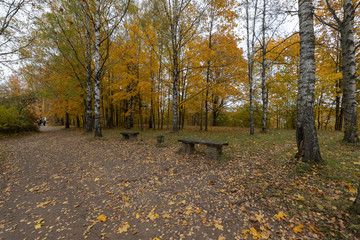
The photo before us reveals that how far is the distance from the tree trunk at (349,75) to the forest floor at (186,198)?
1038 mm

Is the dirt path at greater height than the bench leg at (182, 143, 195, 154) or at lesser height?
lesser

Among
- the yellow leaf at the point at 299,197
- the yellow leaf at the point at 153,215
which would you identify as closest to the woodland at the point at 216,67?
the yellow leaf at the point at 299,197

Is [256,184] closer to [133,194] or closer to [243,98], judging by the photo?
[133,194]

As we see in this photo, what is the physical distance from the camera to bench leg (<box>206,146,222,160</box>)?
17.3ft

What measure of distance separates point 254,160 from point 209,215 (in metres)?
3.02

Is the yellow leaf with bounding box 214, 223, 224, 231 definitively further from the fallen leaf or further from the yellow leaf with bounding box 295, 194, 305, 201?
the yellow leaf with bounding box 295, 194, 305, 201

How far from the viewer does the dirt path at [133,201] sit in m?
2.44

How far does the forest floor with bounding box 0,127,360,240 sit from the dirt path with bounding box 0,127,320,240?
0.06 ft

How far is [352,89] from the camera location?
219 inches

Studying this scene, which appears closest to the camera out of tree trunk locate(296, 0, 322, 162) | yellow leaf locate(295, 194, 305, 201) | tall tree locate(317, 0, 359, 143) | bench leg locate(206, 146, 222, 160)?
yellow leaf locate(295, 194, 305, 201)

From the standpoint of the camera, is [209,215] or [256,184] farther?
[256,184]

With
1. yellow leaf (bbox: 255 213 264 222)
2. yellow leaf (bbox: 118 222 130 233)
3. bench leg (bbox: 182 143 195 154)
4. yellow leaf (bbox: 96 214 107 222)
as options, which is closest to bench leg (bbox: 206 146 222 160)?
bench leg (bbox: 182 143 195 154)

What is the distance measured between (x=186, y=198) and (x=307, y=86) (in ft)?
14.4


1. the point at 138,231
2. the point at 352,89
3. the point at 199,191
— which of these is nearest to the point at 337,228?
the point at 199,191
